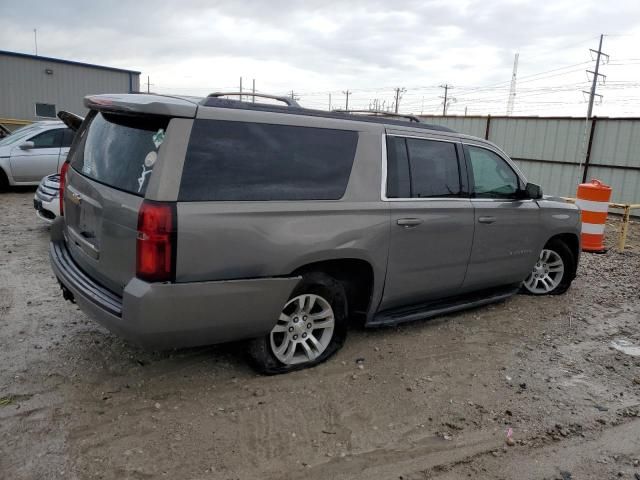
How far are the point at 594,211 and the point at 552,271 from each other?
2.84 meters

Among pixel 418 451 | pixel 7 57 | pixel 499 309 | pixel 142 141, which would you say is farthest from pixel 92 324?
pixel 7 57

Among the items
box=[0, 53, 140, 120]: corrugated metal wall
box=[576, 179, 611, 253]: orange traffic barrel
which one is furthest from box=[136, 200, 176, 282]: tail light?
box=[0, 53, 140, 120]: corrugated metal wall

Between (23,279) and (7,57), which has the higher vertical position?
(7,57)

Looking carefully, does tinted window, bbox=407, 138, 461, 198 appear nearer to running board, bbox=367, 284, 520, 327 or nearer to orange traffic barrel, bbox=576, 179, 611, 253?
running board, bbox=367, 284, 520, 327

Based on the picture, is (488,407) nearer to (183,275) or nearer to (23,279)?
(183,275)

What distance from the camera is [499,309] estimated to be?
18.4 ft

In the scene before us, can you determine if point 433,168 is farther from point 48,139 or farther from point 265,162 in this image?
point 48,139

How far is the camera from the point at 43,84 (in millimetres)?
21859

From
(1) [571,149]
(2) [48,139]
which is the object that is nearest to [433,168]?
(2) [48,139]

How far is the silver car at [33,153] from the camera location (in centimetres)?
1091

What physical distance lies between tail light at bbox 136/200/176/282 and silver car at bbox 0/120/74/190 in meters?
9.20

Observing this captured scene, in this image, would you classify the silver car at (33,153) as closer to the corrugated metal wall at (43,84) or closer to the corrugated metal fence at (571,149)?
the corrugated metal wall at (43,84)

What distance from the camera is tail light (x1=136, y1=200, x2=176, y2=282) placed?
2.98 meters

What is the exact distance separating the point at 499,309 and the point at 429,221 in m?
1.83
